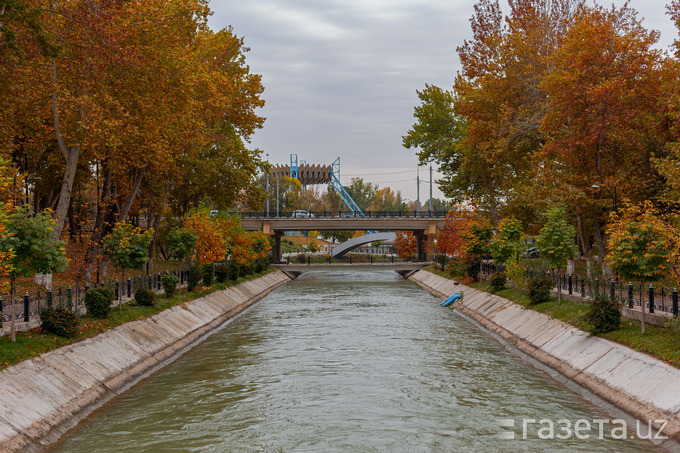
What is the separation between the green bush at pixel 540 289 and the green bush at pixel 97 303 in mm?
19357

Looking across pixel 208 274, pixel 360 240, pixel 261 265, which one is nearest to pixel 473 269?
pixel 208 274

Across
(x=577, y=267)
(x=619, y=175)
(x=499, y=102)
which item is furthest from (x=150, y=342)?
(x=577, y=267)

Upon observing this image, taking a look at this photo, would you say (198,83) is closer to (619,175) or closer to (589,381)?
(619,175)

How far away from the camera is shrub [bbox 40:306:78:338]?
20.0 m

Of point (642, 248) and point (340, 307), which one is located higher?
point (642, 248)

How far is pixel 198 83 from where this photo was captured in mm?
36344

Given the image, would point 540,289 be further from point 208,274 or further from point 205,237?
point 205,237

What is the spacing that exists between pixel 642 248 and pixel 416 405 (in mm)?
9004

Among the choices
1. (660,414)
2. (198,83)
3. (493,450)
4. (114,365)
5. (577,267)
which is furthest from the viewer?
(577,267)

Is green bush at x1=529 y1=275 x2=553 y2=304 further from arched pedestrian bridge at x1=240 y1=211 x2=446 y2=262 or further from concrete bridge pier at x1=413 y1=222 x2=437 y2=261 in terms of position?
concrete bridge pier at x1=413 y1=222 x2=437 y2=261

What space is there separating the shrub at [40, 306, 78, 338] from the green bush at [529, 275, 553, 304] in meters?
20.7

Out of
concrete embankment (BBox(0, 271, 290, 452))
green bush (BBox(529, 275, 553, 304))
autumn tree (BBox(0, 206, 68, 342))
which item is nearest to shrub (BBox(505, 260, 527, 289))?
green bush (BBox(529, 275, 553, 304))

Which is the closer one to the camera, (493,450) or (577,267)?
(493,450)

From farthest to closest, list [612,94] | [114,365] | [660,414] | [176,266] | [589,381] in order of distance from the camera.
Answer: [176,266] → [612,94] → [114,365] → [589,381] → [660,414]
